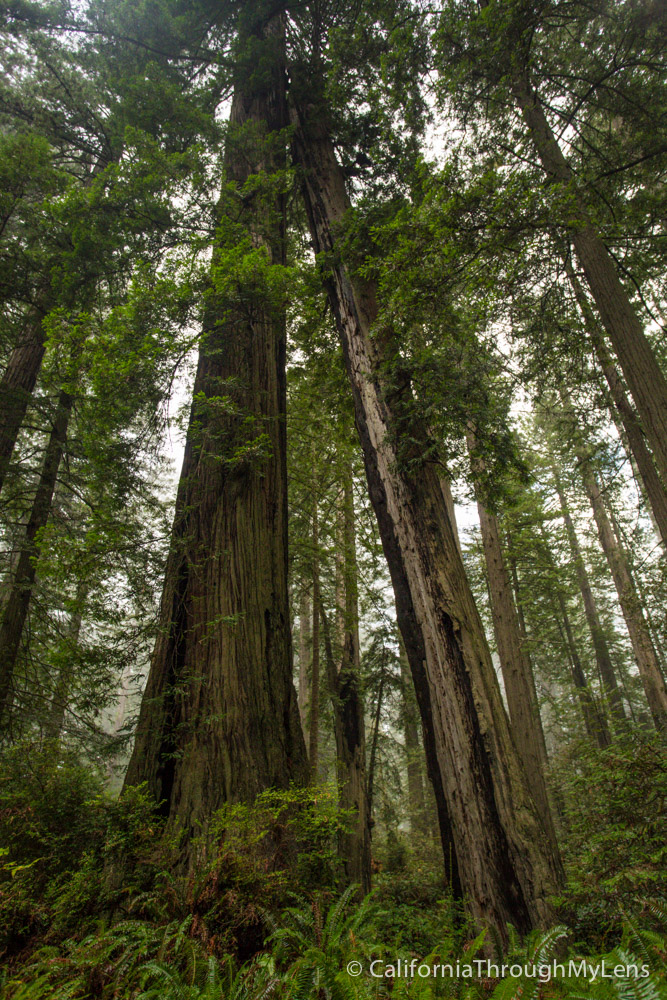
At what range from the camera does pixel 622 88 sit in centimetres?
570

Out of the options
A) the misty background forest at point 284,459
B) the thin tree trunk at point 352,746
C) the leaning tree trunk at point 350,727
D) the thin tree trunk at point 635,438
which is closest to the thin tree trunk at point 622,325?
the misty background forest at point 284,459

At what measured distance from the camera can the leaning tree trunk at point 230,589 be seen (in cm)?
368

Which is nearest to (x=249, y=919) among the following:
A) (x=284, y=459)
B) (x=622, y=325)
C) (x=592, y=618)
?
(x=284, y=459)

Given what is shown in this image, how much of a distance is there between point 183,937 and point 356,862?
20.6 ft

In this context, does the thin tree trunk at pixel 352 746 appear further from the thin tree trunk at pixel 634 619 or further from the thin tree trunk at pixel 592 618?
the thin tree trunk at pixel 592 618

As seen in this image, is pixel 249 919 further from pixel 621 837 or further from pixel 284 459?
pixel 284 459

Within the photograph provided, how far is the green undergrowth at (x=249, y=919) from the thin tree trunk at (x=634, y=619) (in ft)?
14.1

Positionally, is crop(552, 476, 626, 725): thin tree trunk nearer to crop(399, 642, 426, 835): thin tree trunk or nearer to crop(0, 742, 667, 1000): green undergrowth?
crop(399, 642, 426, 835): thin tree trunk

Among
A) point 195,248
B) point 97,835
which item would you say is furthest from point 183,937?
point 195,248

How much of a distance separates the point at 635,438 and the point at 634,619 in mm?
4812

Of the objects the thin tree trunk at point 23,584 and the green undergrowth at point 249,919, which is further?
the thin tree trunk at point 23,584

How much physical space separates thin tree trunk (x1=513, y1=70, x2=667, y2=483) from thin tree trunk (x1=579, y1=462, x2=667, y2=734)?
201cm

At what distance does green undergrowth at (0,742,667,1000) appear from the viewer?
1.65 metres

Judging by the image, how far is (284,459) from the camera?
598 centimetres
